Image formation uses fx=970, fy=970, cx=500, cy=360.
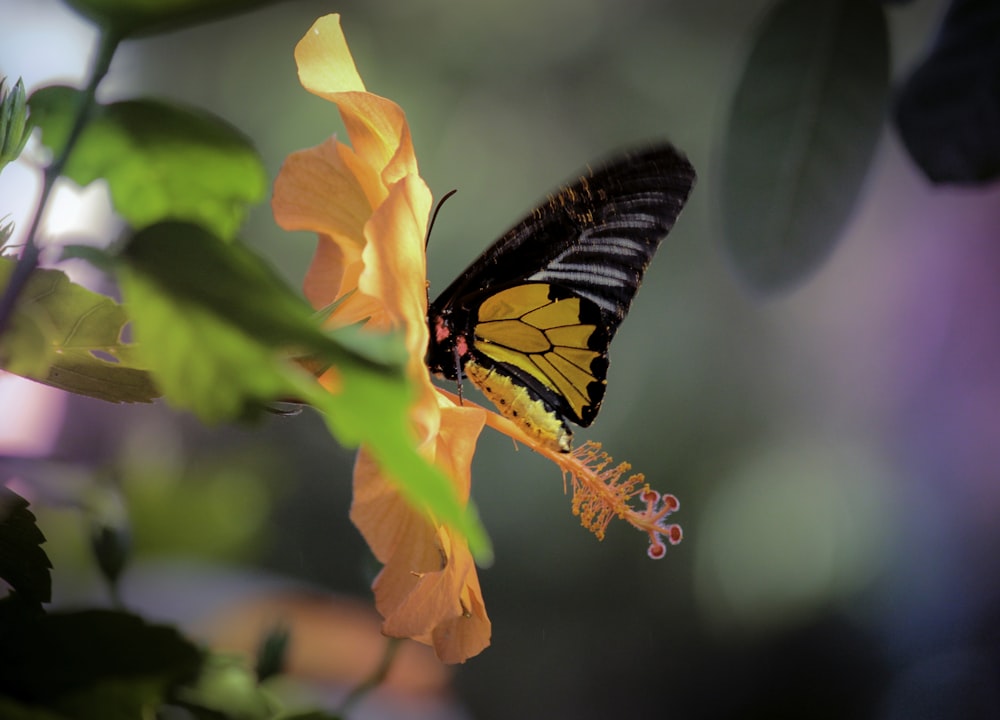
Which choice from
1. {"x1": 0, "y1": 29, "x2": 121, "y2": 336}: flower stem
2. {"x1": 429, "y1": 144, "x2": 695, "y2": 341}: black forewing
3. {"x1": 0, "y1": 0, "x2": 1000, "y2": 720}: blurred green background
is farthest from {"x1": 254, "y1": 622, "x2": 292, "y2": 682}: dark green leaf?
{"x1": 0, "y1": 0, "x2": 1000, "y2": 720}: blurred green background

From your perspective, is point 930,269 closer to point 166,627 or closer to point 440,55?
point 440,55

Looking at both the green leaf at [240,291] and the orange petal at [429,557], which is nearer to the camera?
the green leaf at [240,291]

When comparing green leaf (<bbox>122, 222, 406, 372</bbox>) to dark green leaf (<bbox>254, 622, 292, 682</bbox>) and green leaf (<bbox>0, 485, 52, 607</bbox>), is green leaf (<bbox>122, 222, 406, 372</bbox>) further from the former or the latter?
dark green leaf (<bbox>254, 622, 292, 682</bbox>)

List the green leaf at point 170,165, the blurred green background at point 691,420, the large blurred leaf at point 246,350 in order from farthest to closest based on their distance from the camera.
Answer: the blurred green background at point 691,420
the green leaf at point 170,165
the large blurred leaf at point 246,350

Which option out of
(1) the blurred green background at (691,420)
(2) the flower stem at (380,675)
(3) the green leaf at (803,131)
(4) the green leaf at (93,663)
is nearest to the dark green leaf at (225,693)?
(4) the green leaf at (93,663)

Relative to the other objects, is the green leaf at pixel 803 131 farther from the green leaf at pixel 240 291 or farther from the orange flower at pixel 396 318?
the green leaf at pixel 240 291

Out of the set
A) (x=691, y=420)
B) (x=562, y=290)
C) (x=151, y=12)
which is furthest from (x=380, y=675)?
(x=691, y=420)

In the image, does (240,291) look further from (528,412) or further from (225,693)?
(528,412)
